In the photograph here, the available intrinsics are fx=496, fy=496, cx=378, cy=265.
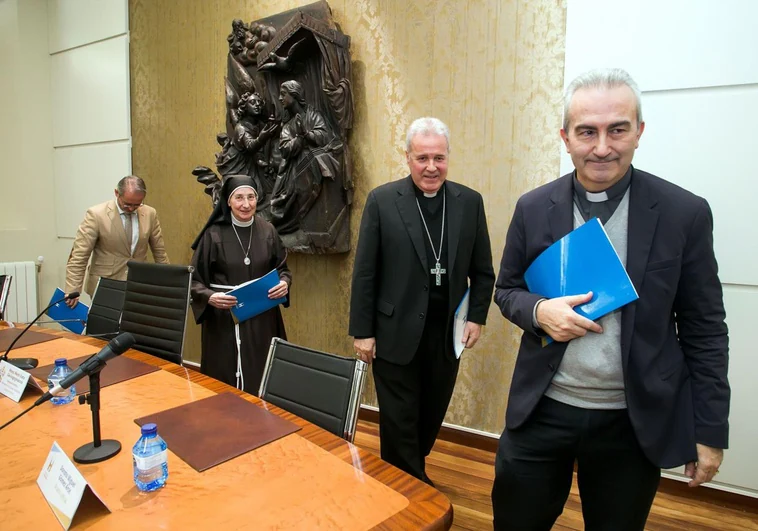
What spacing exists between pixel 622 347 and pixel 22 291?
5432mm

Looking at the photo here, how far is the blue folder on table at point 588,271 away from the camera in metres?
1.12

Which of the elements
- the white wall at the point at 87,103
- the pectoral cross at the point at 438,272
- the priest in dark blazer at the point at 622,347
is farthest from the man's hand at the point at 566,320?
the white wall at the point at 87,103

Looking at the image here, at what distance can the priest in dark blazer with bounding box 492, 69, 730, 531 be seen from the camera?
1166 mm

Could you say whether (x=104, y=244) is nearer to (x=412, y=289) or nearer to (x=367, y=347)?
(x=367, y=347)

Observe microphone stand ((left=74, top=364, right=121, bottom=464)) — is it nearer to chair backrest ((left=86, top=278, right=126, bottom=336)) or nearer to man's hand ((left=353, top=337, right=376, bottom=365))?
man's hand ((left=353, top=337, right=376, bottom=365))

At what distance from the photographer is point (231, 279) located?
279cm

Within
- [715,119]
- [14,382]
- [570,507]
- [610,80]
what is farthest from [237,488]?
[715,119]

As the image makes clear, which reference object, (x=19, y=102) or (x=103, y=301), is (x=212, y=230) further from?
(x=19, y=102)

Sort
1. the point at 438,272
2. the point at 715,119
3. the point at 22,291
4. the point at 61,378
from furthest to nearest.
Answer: the point at 22,291, the point at 715,119, the point at 438,272, the point at 61,378

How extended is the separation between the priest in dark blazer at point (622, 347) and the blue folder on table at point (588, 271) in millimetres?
41

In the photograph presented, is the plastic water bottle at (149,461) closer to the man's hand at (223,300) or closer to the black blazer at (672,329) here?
the black blazer at (672,329)

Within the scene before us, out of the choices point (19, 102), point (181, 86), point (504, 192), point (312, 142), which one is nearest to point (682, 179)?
point (504, 192)

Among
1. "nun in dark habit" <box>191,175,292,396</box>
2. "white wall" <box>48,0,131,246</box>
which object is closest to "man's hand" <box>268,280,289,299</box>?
"nun in dark habit" <box>191,175,292,396</box>

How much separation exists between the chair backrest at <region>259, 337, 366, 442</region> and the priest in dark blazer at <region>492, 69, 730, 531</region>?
0.47 meters
